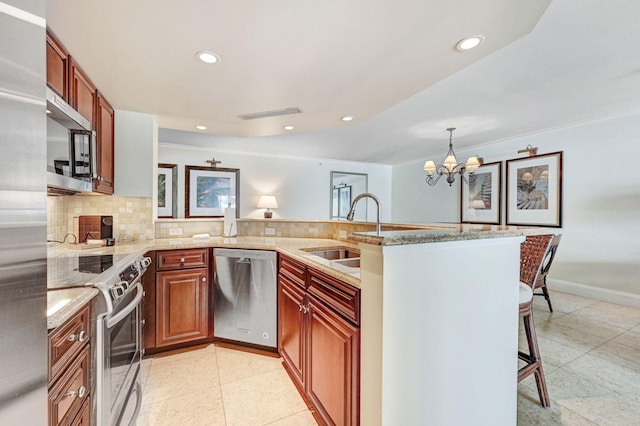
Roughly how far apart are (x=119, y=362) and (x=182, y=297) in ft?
3.22

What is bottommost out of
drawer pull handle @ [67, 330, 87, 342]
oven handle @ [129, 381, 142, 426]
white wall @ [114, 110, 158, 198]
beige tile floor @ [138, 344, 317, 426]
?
beige tile floor @ [138, 344, 317, 426]

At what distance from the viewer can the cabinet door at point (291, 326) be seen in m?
1.75

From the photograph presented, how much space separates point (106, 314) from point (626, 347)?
3.92 metres

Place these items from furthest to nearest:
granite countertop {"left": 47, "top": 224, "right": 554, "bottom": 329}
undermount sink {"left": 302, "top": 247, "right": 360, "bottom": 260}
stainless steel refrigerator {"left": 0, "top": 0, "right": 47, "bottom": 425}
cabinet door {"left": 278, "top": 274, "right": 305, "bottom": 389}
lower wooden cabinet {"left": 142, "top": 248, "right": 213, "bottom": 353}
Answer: undermount sink {"left": 302, "top": 247, "right": 360, "bottom": 260} < lower wooden cabinet {"left": 142, "top": 248, "right": 213, "bottom": 353} < cabinet door {"left": 278, "top": 274, "right": 305, "bottom": 389} < granite countertop {"left": 47, "top": 224, "right": 554, "bottom": 329} < stainless steel refrigerator {"left": 0, "top": 0, "right": 47, "bottom": 425}

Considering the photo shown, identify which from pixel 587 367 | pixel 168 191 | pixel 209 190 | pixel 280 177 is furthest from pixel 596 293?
pixel 168 191

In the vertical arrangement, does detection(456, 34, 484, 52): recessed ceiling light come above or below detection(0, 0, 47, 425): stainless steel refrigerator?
above

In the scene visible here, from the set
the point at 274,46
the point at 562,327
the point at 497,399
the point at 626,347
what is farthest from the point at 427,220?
the point at 274,46

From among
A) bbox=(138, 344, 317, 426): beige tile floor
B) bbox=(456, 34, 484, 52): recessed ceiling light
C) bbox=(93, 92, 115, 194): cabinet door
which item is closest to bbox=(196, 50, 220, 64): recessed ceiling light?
bbox=(93, 92, 115, 194): cabinet door

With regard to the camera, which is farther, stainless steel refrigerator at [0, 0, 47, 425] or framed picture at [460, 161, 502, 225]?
framed picture at [460, 161, 502, 225]

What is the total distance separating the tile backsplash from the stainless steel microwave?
83 centimetres

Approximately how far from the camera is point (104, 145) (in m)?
2.23

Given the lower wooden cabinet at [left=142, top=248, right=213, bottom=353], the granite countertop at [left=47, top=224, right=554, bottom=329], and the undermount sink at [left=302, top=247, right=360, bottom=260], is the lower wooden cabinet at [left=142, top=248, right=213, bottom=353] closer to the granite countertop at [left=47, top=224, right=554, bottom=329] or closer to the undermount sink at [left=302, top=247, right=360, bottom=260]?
the granite countertop at [left=47, top=224, right=554, bottom=329]

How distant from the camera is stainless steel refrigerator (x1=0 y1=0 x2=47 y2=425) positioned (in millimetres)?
392

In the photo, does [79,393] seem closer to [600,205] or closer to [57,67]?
[57,67]
